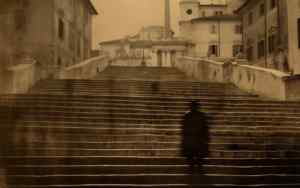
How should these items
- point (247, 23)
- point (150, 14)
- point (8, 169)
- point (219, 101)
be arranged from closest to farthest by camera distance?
point (8, 169)
point (150, 14)
point (219, 101)
point (247, 23)

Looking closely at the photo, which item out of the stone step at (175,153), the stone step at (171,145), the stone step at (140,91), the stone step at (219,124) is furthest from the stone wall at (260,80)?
the stone step at (175,153)

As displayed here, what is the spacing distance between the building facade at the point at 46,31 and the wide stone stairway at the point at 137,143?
25.2 inches

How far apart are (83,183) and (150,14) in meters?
3.16

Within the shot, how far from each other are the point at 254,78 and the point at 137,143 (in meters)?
7.50

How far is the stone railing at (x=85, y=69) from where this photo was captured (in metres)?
18.4

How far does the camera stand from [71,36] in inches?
1128

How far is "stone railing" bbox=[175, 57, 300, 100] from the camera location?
524 inches

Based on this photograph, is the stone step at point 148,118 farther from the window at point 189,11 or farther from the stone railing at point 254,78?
the window at point 189,11

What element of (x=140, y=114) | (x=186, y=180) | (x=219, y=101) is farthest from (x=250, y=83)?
(x=186, y=180)

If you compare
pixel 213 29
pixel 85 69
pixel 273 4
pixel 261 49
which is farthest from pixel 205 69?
pixel 213 29

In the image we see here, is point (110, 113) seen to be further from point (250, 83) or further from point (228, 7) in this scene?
point (228, 7)

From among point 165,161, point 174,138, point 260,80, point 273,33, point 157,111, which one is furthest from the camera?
point 273,33

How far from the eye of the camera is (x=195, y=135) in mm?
6773

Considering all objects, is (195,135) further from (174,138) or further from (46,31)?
(46,31)
